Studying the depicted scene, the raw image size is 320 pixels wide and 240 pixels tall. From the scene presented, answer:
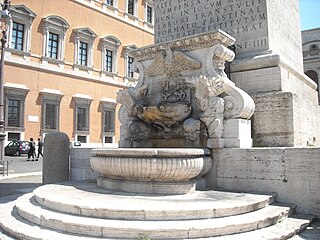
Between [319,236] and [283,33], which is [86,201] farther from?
[283,33]

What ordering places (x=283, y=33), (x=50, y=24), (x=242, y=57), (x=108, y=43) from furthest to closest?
1. (x=108, y=43)
2. (x=50, y=24)
3. (x=283, y=33)
4. (x=242, y=57)

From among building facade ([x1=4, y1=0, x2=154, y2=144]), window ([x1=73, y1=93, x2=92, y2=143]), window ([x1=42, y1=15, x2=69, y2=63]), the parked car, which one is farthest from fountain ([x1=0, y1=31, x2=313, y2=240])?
window ([x1=42, y1=15, x2=69, y2=63])

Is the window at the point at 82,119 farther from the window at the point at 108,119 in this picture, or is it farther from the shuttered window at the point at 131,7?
the shuttered window at the point at 131,7

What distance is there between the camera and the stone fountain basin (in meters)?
4.48

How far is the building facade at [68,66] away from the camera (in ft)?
79.3

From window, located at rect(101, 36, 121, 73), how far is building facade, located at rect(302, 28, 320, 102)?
16.9 m

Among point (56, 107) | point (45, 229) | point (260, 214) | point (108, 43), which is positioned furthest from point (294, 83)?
point (108, 43)

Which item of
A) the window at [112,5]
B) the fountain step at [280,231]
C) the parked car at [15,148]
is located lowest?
the fountain step at [280,231]

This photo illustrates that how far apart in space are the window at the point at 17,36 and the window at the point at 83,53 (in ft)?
17.3

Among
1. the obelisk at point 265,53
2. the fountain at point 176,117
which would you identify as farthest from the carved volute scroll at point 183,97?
the obelisk at point 265,53

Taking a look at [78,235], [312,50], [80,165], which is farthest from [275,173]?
[312,50]

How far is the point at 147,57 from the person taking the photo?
6.80 metres

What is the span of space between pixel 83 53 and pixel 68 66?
231 cm

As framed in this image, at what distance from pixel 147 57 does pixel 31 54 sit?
21.0 meters
